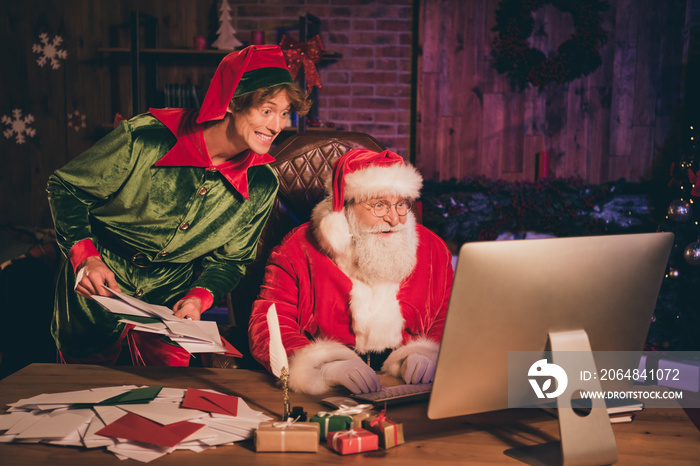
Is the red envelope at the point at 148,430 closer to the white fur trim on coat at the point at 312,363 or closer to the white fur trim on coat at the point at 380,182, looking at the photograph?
the white fur trim on coat at the point at 312,363

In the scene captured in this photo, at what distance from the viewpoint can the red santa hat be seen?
1902mm

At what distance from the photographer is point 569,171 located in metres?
4.50

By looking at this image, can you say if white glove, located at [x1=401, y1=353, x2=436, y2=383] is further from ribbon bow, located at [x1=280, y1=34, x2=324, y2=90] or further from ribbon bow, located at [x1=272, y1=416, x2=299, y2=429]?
ribbon bow, located at [x1=280, y1=34, x2=324, y2=90]

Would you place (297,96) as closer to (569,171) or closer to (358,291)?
(358,291)

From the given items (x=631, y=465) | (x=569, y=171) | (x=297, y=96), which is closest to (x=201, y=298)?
(x=297, y=96)

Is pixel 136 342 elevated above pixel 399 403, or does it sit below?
below

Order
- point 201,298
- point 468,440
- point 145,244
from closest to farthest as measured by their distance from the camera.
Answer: point 468,440, point 201,298, point 145,244

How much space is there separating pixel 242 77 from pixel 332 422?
1.10 meters

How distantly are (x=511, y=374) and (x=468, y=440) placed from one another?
0.19 metres

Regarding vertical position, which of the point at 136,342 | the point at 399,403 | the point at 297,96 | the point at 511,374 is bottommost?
the point at 136,342

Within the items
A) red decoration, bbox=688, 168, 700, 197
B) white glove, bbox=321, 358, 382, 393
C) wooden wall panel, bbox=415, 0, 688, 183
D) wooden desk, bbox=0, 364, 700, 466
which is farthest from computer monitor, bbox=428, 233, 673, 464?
wooden wall panel, bbox=415, 0, 688, 183

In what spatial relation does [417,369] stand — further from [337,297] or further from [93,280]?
[93,280]

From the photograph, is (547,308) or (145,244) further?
(145,244)

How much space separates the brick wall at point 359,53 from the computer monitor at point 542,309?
3.55 meters
